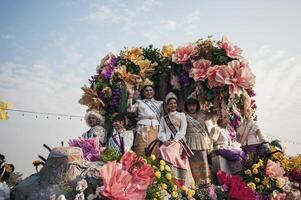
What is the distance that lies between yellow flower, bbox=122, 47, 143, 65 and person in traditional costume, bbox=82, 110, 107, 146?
4.74ft

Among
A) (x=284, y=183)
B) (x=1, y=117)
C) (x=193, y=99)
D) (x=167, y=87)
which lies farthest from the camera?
(x=167, y=87)

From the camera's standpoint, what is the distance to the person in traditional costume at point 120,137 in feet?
26.3

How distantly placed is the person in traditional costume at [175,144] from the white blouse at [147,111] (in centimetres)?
34

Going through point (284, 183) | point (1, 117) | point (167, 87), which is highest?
point (167, 87)

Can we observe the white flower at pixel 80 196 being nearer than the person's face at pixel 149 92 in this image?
Yes

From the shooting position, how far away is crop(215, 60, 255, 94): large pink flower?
811 cm

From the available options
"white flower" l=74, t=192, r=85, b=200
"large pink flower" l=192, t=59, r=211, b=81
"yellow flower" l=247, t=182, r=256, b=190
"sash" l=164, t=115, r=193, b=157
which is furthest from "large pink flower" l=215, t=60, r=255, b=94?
"white flower" l=74, t=192, r=85, b=200

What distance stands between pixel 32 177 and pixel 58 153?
0.52 m

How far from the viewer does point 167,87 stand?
369 inches

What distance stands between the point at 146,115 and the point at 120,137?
863 millimetres

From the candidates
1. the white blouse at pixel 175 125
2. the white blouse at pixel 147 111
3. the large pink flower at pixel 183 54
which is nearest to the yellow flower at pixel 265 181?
the white blouse at pixel 175 125

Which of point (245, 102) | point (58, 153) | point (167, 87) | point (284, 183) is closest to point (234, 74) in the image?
point (245, 102)

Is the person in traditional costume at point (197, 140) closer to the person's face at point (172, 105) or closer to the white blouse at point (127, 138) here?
the person's face at point (172, 105)

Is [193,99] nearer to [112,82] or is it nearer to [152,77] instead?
[152,77]
